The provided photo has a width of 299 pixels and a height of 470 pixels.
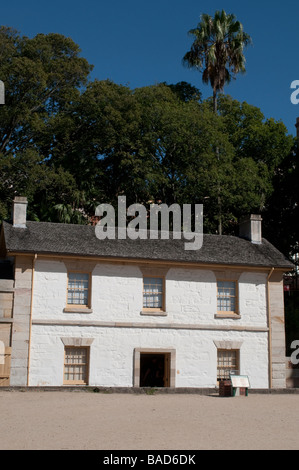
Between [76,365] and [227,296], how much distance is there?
23.2ft

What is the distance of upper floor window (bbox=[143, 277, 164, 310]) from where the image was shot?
952 inches

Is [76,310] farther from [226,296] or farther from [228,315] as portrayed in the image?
[226,296]

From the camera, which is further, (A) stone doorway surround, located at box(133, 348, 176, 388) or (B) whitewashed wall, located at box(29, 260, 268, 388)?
(A) stone doorway surround, located at box(133, 348, 176, 388)

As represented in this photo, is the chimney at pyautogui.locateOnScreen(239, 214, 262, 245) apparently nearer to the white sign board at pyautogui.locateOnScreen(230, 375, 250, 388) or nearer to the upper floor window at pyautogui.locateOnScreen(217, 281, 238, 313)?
the upper floor window at pyautogui.locateOnScreen(217, 281, 238, 313)

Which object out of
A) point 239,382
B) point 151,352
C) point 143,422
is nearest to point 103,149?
point 151,352

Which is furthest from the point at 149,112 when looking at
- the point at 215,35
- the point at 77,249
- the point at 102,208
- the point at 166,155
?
the point at 77,249

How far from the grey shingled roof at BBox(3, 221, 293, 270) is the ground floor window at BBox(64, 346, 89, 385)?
3.80m

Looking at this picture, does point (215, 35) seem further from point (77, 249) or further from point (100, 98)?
point (77, 249)

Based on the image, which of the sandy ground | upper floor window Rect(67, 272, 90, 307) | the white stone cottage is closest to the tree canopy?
the white stone cottage

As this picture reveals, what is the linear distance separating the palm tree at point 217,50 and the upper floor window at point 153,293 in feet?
72.2

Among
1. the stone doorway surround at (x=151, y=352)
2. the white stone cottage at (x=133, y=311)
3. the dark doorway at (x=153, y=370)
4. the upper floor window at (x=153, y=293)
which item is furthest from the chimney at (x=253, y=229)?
the dark doorway at (x=153, y=370)

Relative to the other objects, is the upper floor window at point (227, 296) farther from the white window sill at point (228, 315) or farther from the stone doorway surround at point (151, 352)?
the stone doorway surround at point (151, 352)

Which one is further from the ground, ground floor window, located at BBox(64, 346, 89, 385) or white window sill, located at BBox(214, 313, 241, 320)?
white window sill, located at BBox(214, 313, 241, 320)

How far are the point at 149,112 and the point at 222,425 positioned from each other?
88.3 ft
